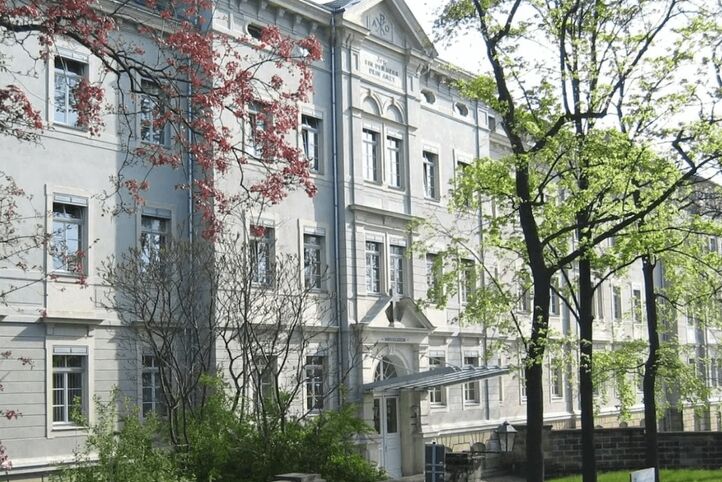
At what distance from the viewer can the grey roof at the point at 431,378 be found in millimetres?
28750

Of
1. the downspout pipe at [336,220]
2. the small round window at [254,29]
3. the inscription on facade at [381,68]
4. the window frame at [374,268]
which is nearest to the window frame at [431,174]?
the inscription on facade at [381,68]

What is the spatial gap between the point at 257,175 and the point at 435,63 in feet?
30.0

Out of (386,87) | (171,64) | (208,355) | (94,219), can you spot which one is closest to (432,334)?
(386,87)

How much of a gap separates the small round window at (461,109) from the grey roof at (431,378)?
956cm

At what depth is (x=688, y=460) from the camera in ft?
110

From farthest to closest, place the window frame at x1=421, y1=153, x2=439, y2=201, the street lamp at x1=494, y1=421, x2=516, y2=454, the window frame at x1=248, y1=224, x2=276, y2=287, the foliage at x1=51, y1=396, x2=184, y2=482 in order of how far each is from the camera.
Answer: the window frame at x1=421, y1=153, x2=439, y2=201 < the street lamp at x1=494, y1=421, x2=516, y2=454 < the window frame at x1=248, y1=224, x2=276, y2=287 < the foliage at x1=51, y1=396, x2=184, y2=482

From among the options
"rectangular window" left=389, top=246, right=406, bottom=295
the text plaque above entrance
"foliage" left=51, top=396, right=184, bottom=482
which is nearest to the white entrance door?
"rectangular window" left=389, top=246, right=406, bottom=295

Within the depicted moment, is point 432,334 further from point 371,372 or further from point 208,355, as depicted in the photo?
point 208,355

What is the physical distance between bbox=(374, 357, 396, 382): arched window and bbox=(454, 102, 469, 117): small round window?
9282mm

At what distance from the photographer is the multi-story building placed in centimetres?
2200

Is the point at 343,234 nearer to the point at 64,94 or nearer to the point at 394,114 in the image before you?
the point at 394,114

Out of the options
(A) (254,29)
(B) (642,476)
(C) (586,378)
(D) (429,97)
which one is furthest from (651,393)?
(A) (254,29)

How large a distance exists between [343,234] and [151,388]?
742cm

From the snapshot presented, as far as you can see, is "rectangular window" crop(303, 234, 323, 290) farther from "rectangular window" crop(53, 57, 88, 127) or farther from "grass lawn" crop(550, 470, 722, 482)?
"grass lawn" crop(550, 470, 722, 482)
